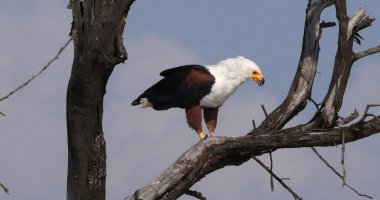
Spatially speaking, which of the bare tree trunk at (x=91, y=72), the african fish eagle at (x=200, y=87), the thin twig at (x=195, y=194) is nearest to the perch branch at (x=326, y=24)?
the african fish eagle at (x=200, y=87)

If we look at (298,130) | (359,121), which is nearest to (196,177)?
(298,130)

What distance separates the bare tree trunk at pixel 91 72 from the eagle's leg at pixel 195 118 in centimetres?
184

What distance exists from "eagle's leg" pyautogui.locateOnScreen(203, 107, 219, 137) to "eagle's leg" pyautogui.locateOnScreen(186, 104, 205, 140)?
0.65 feet

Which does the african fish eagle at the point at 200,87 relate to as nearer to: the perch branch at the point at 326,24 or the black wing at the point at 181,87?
the black wing at the point at 181,87

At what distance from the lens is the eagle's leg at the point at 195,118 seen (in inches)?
274

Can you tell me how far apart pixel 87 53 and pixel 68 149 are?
0.82m

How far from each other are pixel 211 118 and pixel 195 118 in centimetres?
31

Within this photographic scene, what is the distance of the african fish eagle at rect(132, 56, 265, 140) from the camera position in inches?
279

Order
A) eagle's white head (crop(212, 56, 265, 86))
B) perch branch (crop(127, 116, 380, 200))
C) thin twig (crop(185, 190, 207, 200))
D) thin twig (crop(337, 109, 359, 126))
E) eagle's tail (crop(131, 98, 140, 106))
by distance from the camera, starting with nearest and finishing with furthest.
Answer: perch branch (crop(127, 116, 380, 200))
thin twig (crop(337, 109, 359, 126))
thin twig (crop(185, 190, 207, 200))
eagle's white head (crop(212, 56, 265, 86))
eagle's tail (crop(131, 98, 140, 106))

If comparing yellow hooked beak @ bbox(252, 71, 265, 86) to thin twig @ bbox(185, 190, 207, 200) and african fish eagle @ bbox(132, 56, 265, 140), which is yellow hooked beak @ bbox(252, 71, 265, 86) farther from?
thin twig @ bbox(185, 190, 207, 200)

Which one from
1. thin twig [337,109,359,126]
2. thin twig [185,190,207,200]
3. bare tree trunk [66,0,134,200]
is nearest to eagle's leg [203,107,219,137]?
thin twig [185,190,207,200]

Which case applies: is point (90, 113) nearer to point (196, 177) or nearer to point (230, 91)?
point (196, 177)

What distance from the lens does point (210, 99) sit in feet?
23.4

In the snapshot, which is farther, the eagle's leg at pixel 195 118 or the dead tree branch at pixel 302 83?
the eagle's leg at pixel 195 118
